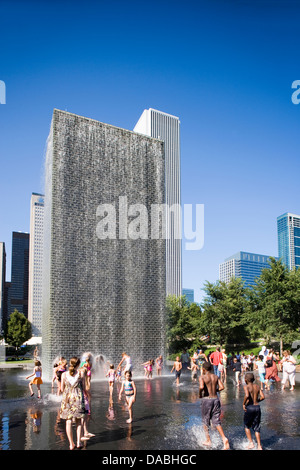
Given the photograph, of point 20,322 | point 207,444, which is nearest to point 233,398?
point 207,444

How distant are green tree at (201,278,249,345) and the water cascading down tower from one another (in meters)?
18.3

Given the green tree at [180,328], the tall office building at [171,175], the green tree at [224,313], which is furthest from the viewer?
the tall office building at [171,175]

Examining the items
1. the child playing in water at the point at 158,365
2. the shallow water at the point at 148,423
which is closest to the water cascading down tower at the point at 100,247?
the child playing in water at the point at 158,365

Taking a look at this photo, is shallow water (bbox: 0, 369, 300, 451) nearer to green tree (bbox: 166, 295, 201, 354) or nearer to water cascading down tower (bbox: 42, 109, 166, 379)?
water cascading down tower (bbox: 42, 109, 166, 379)

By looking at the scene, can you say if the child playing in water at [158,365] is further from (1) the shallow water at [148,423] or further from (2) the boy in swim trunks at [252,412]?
(2) the boy in swim trunks at [252,412]

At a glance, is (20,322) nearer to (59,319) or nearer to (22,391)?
(59,319)

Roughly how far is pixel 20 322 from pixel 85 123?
41016 mm

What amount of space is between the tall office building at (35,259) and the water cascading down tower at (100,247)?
5540 inches

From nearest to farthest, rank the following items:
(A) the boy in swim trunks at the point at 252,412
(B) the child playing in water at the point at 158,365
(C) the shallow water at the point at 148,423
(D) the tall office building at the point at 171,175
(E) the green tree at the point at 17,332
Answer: (A) the boy in swim trunks at the point at 252,412 → (C) the shallow water at the point at 148,423 → (B) the child playing in water at the point at 158,365 → (E) the green tree at the point at 17,332 → (D) the tall office building at the point at 171,175

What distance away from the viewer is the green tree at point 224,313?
46.3 metres

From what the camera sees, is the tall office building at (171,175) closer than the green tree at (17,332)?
No

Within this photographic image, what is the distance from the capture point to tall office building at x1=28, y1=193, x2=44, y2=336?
166 meters

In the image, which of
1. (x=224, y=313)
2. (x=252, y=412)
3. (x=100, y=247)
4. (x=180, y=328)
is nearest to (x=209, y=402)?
(x=252, y=412)

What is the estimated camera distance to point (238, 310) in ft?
158
